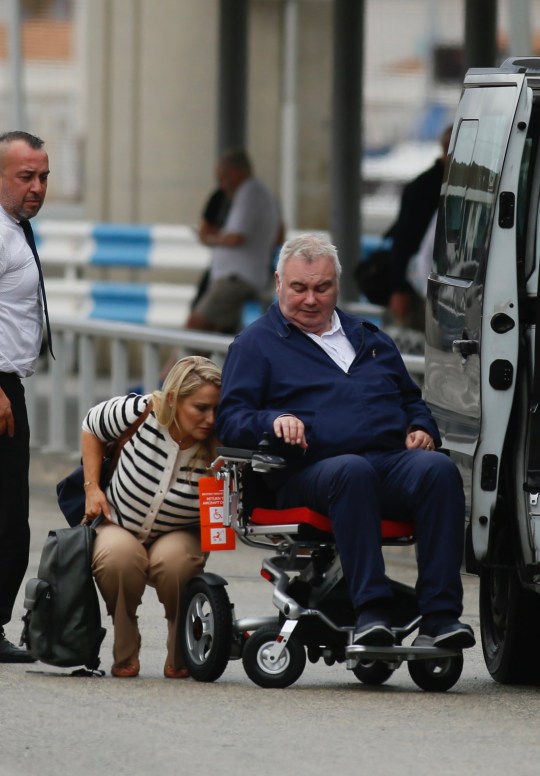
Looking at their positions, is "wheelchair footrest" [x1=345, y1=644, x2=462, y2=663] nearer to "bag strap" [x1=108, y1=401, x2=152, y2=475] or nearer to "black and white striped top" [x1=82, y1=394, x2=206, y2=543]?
"black and white striped top" [x1=82, y1=394, x2=206, y2=543]

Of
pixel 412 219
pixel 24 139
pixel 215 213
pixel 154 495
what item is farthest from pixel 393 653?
pixel 215 213

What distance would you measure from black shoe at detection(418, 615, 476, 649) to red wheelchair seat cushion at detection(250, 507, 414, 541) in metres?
0.30

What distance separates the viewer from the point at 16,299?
23.5ft

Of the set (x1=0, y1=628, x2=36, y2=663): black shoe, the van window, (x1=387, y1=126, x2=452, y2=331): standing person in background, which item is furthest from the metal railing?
the van window

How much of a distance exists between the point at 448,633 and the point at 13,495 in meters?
1.67

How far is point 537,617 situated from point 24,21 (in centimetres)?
1668

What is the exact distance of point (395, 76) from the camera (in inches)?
1058

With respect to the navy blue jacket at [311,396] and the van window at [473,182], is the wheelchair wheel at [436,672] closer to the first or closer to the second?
the navy blue jacket at [311,396]

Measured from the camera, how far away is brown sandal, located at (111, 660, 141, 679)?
6980mm

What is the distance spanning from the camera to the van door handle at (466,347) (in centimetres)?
661

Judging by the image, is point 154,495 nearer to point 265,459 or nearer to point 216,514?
point 216,514

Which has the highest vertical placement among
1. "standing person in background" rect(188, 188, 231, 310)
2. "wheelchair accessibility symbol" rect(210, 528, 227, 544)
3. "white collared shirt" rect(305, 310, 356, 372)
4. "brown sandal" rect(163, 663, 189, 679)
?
"standing person in background" rect(188, 188, 231, 310)

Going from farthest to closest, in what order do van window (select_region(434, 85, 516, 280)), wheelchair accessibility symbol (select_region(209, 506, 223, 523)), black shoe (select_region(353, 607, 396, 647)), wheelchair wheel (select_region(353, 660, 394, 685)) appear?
wheelchair wheel (select_region(353, 660, 394, 685)) < wheelchair accessibility symbol (select_region(209, 506, 223, 523)) < van window (select_region(434, 85, 516, 280)) < black shoe (select_region(353, 607, 396, 647))

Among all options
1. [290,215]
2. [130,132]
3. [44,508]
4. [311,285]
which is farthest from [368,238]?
[311,285]
